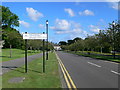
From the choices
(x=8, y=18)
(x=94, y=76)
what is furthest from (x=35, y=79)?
(x=8, y=18)

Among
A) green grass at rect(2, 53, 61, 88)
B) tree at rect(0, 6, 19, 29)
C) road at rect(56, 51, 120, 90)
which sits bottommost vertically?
road at rect(56, 51, 120, 90)

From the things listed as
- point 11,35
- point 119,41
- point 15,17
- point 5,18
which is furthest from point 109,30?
point 15,17

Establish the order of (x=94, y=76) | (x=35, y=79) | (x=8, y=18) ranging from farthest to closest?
(x=8, y=18) < (x=94, y=76) < (x=35, y=79)

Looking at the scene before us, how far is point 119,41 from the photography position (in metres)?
30.1

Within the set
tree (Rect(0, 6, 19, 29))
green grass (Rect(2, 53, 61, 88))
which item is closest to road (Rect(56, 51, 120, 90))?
green grass (Rect(2, 53, 61, 88))

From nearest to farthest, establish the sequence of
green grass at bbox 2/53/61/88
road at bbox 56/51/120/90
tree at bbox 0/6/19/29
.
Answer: green grass at bbox 2/53/61/88 < road at bbox 56/51/120/90 < tree at bbox 0/6/19/29

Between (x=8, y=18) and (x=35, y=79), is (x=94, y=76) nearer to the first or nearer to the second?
(x=35, y=79)

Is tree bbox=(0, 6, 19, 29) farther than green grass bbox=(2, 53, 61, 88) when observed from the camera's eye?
Yes

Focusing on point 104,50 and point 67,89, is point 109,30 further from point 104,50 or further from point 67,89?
point 104,50

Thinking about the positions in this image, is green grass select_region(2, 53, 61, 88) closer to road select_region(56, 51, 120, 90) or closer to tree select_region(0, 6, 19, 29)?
road select_region(56, 51, 120, 90)

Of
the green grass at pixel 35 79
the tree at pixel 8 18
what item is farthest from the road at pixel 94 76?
the tree at pixel 8 18

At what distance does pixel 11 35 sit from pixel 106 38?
18.0 m

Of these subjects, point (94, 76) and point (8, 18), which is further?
point (8, 18)

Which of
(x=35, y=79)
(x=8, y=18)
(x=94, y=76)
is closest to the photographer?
(x=35, y=79)
